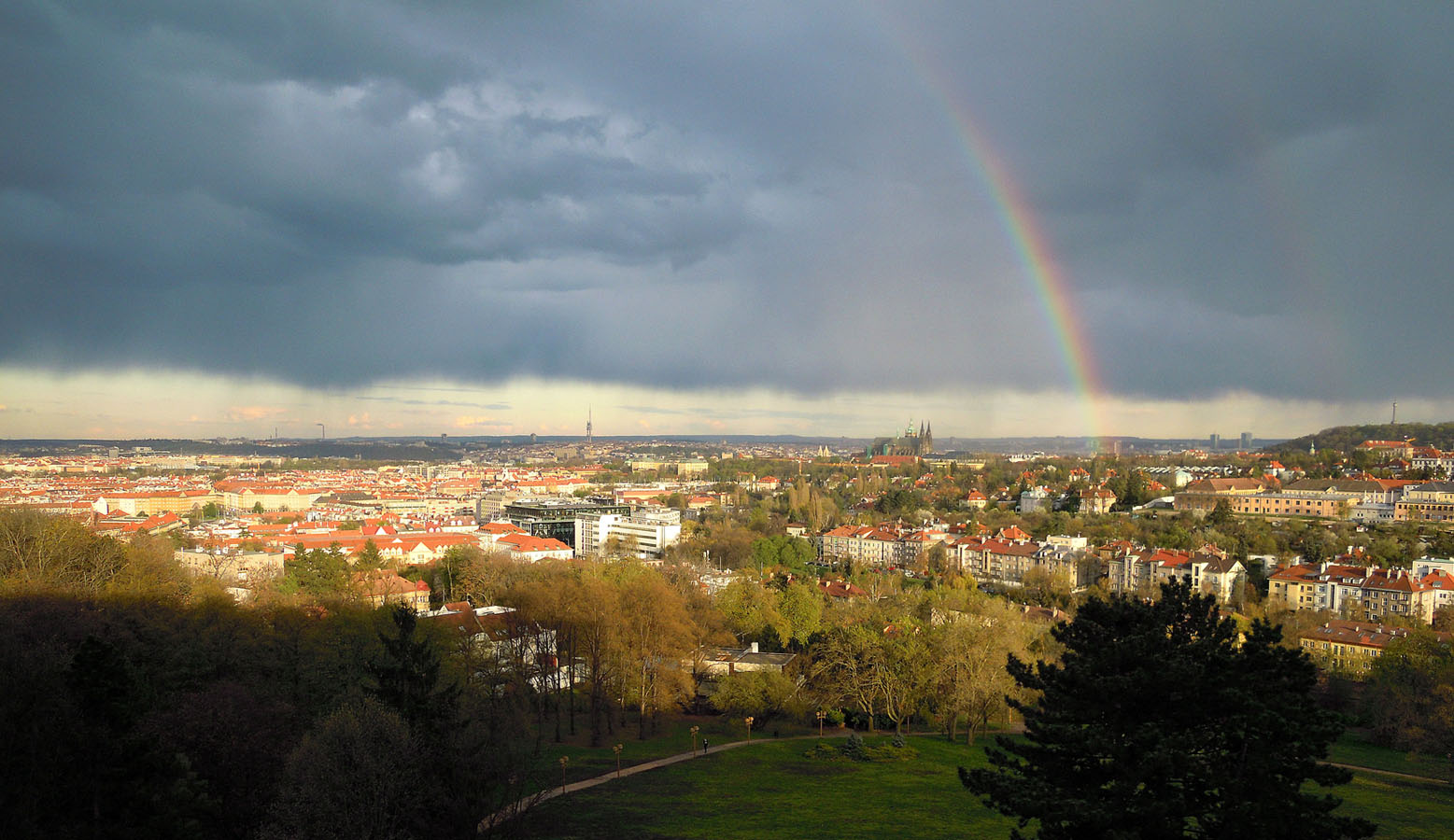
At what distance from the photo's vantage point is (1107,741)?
942 cm

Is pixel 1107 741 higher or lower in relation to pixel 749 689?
higher

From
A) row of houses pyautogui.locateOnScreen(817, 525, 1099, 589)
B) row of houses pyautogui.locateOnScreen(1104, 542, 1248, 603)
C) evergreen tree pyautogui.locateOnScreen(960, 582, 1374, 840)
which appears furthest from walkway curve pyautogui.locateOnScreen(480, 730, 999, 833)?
row of houses pyautogui.locateOnScreen(817, 525, 1099, 589)

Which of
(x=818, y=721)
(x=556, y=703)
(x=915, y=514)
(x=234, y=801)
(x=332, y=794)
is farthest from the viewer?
(x=915, y=514)

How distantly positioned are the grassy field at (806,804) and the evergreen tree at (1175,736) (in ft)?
38.2

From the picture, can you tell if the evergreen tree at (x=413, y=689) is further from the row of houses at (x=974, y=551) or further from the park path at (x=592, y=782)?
the row of houses at (x=974, y=551)

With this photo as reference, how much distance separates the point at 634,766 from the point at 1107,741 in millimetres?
19107

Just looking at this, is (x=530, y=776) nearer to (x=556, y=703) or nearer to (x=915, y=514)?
(x=556, y=703)

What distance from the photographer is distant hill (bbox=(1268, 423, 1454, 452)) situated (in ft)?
389

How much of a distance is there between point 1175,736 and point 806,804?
1548 centimetres

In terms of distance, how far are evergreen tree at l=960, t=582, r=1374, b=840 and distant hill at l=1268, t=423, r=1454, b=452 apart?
133245mm

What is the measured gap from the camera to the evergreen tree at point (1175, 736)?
9008 millimetres

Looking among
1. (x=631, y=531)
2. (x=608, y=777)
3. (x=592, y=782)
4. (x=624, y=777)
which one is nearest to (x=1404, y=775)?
(x=624, y=777)

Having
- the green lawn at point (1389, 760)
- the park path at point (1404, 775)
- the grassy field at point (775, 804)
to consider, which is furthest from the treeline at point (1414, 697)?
the grassy field at point (775, 804)

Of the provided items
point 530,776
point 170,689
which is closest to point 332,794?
point 530,776
